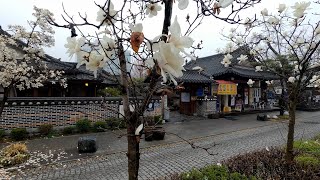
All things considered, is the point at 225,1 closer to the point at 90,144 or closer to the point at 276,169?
the point at 276,169

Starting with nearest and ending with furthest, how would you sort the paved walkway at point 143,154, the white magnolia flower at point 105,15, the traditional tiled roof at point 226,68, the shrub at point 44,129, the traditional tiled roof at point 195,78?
the white magnolia flower at point 105,15 → the paved walkway at point 143,154 → the shrub at point 44,129 → the traditional tiled roof at point 195,78 → the traditional tiled roof at point 226,68

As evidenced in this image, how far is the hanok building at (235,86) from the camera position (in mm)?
24281

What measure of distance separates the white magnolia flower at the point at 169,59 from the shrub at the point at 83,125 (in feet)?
46.8

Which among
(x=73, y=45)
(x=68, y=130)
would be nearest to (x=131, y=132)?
(x=73, y=45)

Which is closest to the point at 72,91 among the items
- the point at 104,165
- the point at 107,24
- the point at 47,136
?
the point at 47,136

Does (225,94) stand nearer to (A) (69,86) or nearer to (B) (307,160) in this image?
(A) (69,86)

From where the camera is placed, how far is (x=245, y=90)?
2814cm

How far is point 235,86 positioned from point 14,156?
2046 cm

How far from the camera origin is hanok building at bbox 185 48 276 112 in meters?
24.3

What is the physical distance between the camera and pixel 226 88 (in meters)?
24.0

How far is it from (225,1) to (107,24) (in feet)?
3.41

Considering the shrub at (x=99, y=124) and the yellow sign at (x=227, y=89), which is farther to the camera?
the yellow sign at (x=227, y=89)

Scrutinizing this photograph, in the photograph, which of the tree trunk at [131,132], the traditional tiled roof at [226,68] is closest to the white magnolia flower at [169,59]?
the tree trunk at [131,132]

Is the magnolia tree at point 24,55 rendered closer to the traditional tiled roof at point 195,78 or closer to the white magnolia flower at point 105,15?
the white magnolia flower at point 105,15
